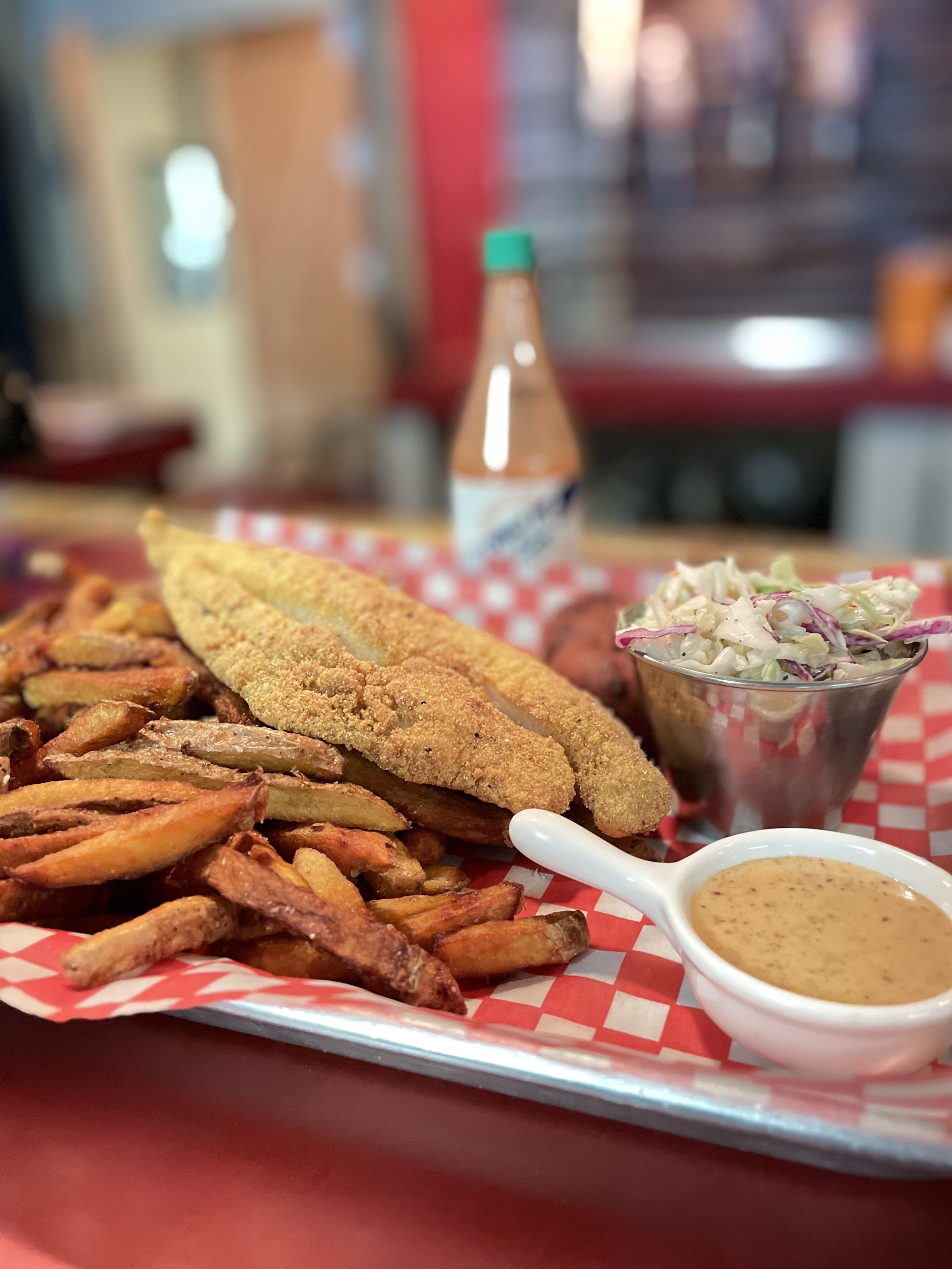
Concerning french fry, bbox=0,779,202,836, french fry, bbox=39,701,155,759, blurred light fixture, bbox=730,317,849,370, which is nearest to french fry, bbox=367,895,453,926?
french fry, bbox=0,779,202,836

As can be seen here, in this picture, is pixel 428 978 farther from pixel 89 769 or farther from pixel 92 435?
pixel 92 435

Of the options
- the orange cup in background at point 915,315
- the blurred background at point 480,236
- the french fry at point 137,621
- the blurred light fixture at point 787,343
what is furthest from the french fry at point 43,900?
the orange cup in background at point 915,315

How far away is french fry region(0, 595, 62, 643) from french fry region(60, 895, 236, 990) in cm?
63

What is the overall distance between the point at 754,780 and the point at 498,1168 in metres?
0.57

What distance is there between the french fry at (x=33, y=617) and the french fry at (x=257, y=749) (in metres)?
0.45

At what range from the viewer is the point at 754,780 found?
1.22m

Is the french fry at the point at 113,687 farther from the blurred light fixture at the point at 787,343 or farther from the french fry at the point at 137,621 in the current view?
the blurred light fixture at the point at 787,343

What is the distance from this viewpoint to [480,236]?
22.1 ft

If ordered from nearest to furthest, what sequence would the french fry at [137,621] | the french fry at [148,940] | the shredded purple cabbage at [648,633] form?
the french fry at [148,940] → the shredded purple cabbage at [648,633] → the french fry at [137,621]

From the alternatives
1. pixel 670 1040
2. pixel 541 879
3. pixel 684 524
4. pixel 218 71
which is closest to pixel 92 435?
pixel 684 524

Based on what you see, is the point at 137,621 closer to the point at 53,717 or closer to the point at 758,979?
the point at 53,717

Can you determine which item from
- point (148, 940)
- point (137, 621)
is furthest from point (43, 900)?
point (137, 621)

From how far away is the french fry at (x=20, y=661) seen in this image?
1.27 meters

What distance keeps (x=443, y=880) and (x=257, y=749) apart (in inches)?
10.3
